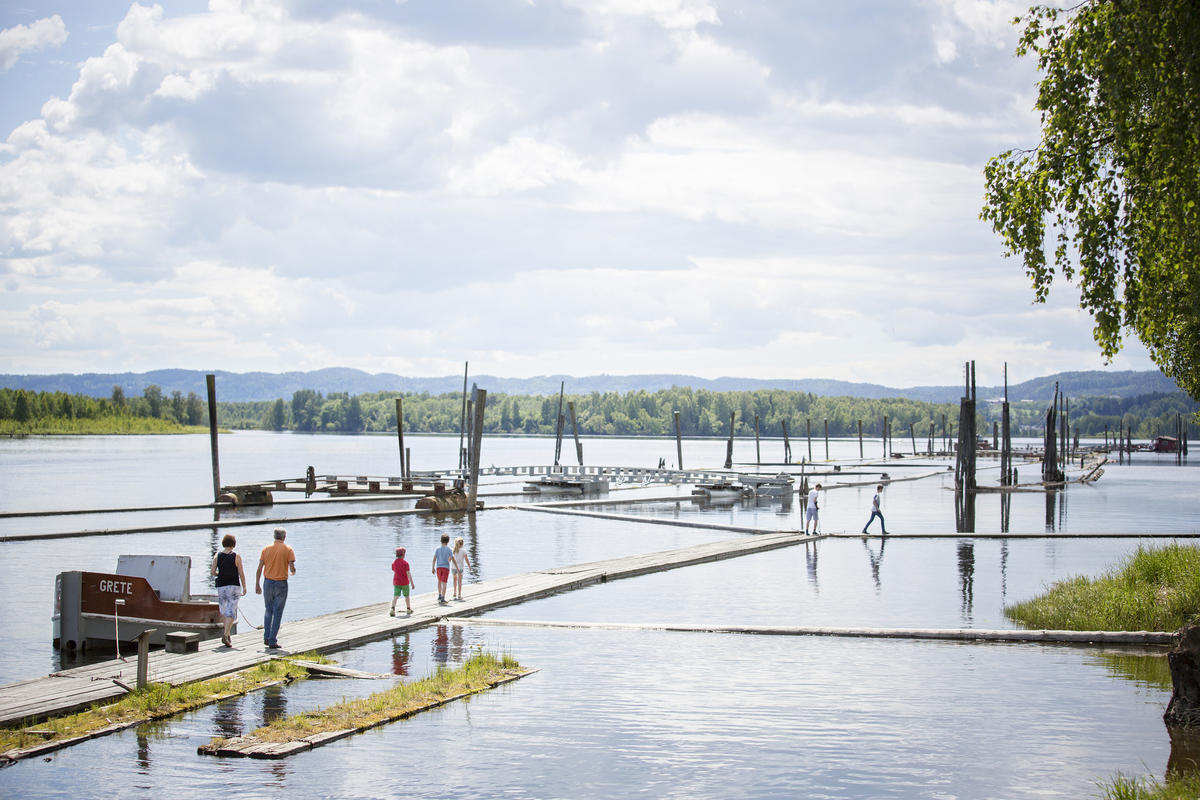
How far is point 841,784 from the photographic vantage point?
35.8 ft

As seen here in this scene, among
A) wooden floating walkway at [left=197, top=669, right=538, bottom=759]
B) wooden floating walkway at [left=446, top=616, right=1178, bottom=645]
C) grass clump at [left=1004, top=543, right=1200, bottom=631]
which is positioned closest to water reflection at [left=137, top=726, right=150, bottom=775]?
wooden floating walkway at [left=197, top=669, right=538, bottom=759]

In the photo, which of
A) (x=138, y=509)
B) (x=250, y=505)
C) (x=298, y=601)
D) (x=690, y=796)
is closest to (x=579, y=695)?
(x=690, y=796)

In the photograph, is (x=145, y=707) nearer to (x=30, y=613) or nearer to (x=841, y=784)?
(x=841, y=784)

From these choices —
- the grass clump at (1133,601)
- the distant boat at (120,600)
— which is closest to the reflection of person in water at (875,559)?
the grass clump at (1133,601)

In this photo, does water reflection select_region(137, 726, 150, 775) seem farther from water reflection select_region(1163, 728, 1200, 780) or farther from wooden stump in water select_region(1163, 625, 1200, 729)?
wooden stump in water select_region(1163, 625, 1200, 729)

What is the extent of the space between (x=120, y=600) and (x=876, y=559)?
22.6 metres

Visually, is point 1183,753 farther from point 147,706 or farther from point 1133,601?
point 147,706

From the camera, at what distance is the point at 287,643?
17.0m

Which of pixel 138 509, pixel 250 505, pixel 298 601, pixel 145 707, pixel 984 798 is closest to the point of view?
pixel 984 798

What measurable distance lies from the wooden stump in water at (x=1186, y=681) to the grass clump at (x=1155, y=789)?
209cm

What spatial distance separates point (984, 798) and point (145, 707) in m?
9.67

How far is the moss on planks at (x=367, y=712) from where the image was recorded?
11.7 meters

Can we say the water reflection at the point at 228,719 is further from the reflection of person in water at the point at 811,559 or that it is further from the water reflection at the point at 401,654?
the reflection of person in water at the point at 811,559

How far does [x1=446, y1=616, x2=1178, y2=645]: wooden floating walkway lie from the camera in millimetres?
18225
